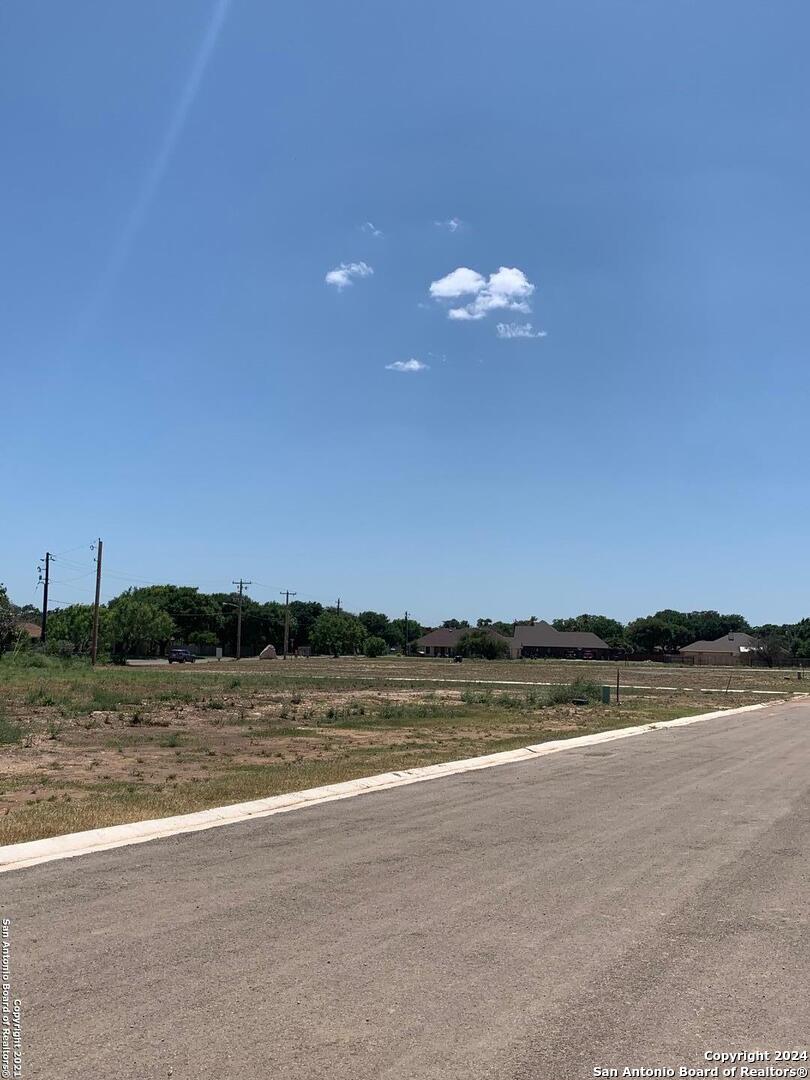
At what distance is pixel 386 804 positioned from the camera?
12164mm

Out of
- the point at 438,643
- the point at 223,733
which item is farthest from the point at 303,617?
the point at 223,733

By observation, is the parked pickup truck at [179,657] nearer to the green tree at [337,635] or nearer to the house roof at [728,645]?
the green tree at [337,635]

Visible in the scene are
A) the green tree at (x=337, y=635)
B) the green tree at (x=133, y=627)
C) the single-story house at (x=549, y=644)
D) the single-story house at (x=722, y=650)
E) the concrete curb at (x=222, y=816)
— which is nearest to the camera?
the concrete curb at (x=222, y=816)

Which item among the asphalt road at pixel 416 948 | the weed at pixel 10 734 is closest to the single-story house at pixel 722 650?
the weed at pixel 10 734

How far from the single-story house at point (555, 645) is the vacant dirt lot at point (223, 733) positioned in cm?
11393

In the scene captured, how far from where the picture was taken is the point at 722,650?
5881 inches

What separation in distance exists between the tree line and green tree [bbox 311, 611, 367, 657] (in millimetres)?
170

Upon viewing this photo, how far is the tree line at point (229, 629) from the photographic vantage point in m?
91.2

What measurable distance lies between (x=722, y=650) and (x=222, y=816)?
496 feet

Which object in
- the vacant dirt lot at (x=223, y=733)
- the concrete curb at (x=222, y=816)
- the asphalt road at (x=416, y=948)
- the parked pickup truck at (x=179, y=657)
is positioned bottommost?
the parked pickup truck at (x=179, y=657)

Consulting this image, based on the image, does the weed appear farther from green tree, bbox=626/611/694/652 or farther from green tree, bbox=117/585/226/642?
green tree, bbox=626/611/694/652

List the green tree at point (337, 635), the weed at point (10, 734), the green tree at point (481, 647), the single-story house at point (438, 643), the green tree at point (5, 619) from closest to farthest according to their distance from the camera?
the weed at point (10, 734)
the green tree at point (5, 619)
the green tree at point (481, 647)
the green tree at point (337, 635)
the single-story house at point (438, 643)

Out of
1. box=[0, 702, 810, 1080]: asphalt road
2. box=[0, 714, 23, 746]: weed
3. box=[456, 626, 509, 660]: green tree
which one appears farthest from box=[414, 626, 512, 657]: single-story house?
box=[0, 702, 810, 1080]: asphalt road

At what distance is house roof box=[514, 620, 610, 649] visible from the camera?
164m
